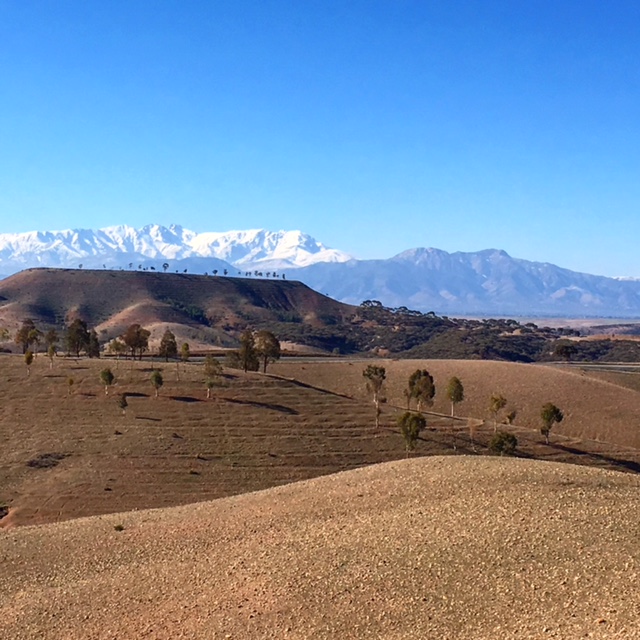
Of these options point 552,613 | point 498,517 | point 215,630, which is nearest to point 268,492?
point 498,517

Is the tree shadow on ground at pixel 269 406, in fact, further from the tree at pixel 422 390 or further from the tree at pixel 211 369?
the tree at pixel 422 390

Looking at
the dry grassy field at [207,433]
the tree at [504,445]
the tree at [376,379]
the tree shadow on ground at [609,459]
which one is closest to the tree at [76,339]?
the dry grassy field at [207,433]

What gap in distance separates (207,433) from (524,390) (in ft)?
129

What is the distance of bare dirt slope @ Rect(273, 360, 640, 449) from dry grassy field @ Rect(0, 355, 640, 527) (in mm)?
258

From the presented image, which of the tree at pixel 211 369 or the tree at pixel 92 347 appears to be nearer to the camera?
the tree at pixel 211 369

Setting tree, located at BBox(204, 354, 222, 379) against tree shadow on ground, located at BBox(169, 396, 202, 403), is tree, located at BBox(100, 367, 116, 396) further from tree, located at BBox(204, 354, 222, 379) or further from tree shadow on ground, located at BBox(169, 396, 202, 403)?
tree, located at BBox(204, 354, 222, 379)

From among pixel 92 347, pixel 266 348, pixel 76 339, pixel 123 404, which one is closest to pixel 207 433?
pixel 123 404

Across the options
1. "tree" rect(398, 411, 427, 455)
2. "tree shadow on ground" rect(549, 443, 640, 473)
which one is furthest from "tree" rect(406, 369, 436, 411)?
"tree shadow on ground" rect(549, 443, 640, 473)

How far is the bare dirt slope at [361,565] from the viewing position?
20.8 metres

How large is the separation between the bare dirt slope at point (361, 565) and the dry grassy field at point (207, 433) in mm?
17712

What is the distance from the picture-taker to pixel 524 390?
84188mm

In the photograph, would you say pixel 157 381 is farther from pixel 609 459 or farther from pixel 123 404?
pixel 609 459

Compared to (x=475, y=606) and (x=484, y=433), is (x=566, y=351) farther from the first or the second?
(x=475, y=606)

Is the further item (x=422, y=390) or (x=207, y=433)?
(x=422, y=390)
